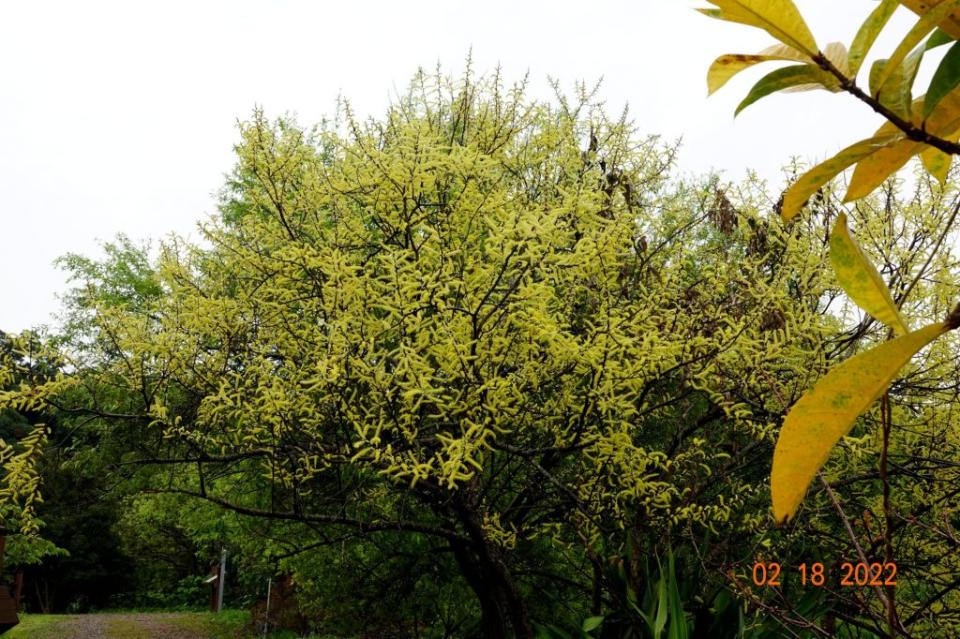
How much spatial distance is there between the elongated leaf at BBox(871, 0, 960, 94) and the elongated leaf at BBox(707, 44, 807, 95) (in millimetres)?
60

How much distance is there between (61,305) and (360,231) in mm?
20052

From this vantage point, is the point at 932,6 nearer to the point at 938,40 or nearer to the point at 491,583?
the point at 938,40

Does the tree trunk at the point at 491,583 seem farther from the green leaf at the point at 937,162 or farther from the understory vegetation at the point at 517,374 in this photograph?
the green leaf at the point at 937,162

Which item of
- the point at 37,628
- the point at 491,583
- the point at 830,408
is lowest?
the point at 37,628

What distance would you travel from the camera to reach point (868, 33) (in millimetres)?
529

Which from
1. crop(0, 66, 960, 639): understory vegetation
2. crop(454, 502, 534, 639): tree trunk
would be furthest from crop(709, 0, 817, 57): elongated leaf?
crop(454, 502, 534, 639): tree trunk

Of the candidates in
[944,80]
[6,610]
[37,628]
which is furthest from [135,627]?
[944,80]

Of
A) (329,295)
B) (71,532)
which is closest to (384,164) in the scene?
(329,295)

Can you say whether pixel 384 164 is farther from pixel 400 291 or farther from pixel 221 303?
pixel 221 303

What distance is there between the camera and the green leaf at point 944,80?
0.52 m

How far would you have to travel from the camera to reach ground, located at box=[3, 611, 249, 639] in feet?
53.4

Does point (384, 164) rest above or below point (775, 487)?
above

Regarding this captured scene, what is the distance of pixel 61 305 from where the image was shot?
867 inches

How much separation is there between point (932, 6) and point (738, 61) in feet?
0.42
